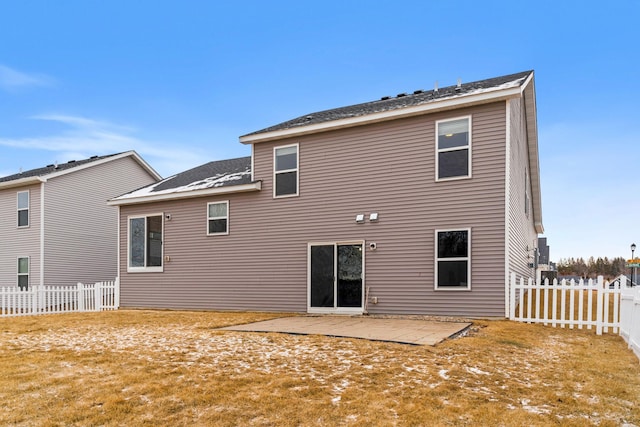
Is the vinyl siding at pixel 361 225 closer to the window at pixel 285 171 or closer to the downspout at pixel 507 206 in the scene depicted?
the downspout at pixel 507 206

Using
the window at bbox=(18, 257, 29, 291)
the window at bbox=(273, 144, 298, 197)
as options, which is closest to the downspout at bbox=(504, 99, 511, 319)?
the window at bbox=(273, 144, 298, 197)

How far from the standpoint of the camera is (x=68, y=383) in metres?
4.52

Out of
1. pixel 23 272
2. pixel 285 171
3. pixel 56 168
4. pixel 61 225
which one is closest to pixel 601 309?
pixel 285 171

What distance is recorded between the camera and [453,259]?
9.88 m

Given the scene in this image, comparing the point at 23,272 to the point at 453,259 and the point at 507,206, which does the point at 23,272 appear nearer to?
the point at 453,259

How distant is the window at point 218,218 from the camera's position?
1312 centimetres

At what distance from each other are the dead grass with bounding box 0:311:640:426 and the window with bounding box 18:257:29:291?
13.0 meters

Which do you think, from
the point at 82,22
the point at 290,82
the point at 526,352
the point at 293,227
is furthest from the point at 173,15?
the point at 526,352

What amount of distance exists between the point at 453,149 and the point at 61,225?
1645cm

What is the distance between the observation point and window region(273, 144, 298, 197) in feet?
39.8

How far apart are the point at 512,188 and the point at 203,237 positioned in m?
8.97

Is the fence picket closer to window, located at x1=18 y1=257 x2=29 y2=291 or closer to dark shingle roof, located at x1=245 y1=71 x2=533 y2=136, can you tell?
dark shingle roof, located at x1=245 y1=71 x2=533 y2=136

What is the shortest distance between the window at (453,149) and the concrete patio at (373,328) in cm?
346

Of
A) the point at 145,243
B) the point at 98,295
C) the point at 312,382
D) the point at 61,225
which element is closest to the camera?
the point at 312,382
